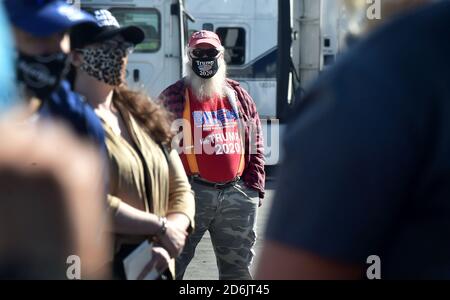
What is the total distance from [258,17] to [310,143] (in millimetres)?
11698

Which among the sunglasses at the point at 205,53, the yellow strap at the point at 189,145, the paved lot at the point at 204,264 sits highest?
the sunglasses at the point at 205,53

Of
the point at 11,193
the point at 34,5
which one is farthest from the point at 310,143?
the point at 34,5

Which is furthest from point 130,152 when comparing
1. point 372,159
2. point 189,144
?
point 189,144

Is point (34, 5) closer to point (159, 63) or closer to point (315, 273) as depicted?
point (315, 273)

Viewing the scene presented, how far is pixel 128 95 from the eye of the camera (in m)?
3.15

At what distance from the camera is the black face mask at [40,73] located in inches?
97.1

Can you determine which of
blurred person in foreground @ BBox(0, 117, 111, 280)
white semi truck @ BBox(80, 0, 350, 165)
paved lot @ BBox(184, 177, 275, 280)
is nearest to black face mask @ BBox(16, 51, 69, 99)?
blurred person in foreground @ BBox(0, 117, 111, 280)

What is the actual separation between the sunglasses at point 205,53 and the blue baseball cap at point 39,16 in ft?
8.91

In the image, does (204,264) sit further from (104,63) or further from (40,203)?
(40,203)

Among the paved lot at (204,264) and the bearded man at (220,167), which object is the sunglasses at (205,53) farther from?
the paved lot at (204,264)

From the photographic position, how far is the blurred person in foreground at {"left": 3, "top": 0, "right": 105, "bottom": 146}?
8.00 feet

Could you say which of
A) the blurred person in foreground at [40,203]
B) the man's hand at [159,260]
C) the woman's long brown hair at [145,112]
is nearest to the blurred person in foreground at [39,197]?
the blurred person in foreground at [40,203]

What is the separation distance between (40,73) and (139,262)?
0.76m
